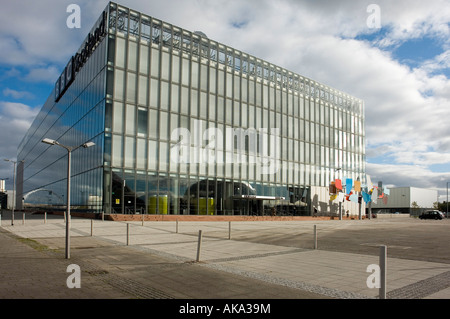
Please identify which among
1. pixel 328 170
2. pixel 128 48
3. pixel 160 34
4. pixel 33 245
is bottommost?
pixel 33 245

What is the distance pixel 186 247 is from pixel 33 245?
6962 millimetres

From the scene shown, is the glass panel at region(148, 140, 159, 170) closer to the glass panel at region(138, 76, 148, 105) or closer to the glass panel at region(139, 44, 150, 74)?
the glass panel at region(138, 76, 148, 105)

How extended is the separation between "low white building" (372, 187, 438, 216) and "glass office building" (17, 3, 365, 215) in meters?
58.8

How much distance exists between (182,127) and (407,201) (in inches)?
3696

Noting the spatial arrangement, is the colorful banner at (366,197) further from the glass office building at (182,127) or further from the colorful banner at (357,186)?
the glass office building at (182,127)

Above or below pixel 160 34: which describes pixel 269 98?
below

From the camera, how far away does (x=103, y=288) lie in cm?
819

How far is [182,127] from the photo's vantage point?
4581cm

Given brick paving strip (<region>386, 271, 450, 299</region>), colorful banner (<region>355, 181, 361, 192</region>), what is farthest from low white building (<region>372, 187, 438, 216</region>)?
brick paving strip (<region>386, 271, 450, 299</region>)

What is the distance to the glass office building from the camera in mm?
41062

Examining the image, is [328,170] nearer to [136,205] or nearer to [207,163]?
[207,163]

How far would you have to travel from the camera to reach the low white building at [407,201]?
113562 mm

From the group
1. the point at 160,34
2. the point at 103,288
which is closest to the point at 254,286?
the point at 103,288

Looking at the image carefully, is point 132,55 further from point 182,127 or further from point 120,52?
point 182,127
